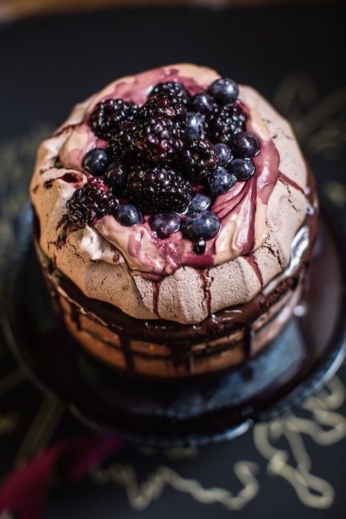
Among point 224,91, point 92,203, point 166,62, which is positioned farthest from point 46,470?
point 166,62

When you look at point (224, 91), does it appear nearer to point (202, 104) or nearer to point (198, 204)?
point (202, 104)

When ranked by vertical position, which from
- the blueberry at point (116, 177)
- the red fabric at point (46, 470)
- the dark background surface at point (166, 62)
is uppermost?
the blueberry at point (116, 177)

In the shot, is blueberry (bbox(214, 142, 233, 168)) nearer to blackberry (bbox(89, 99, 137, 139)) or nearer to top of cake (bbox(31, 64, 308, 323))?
top of cake (bbox(31, 64, 308, 323))


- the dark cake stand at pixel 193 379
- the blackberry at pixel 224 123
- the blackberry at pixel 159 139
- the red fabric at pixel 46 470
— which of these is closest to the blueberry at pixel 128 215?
the blackberry at pixel 159 139

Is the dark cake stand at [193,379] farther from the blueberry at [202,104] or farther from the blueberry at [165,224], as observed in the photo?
the blueberry at [202,104]

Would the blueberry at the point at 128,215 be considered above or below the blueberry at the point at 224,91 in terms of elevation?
below

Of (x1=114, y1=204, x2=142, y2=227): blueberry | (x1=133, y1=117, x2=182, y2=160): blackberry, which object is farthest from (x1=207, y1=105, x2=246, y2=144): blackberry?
(x1=114, y1=204, x2=142, y2=227): blueberry
